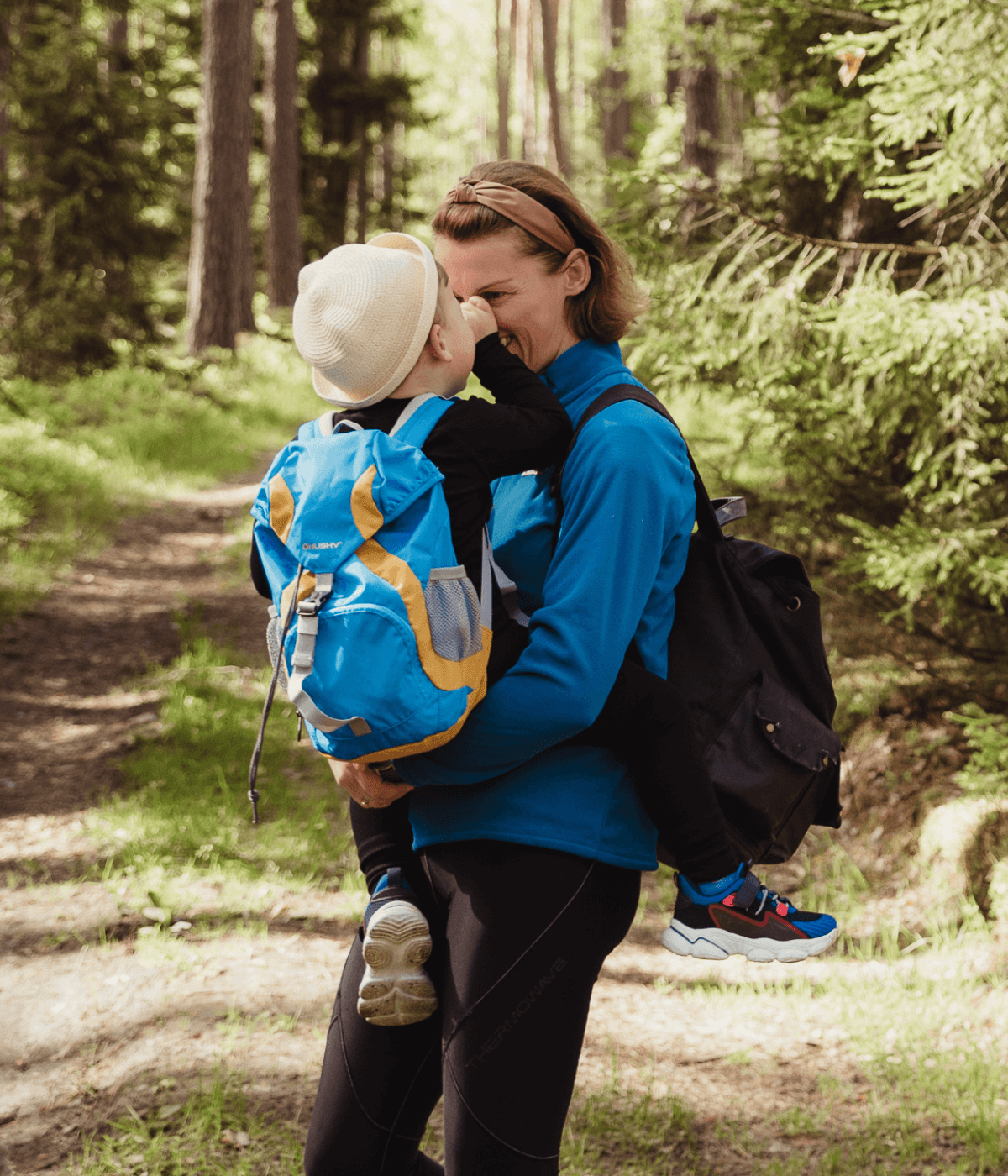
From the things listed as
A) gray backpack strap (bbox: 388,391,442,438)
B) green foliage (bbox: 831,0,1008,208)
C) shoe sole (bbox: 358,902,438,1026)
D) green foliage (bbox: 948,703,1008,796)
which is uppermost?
green foliage (bbox: 831,0,1008,208)

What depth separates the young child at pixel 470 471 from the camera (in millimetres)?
1674

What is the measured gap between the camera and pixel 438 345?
68.3 inches

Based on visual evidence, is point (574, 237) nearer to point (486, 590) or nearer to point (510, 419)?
point (510, 419)

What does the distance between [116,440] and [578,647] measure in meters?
10.3

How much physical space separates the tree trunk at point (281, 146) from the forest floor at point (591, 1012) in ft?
48.2

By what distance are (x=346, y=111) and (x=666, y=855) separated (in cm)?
2206

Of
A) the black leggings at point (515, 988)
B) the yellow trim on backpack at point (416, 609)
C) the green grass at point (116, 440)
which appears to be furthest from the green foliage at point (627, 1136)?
the green grass at point (116, 440)

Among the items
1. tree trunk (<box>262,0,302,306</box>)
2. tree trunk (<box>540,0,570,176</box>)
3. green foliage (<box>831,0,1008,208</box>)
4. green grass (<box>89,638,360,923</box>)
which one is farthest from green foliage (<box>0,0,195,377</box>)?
green foliage (<box>831,0,1008,208</box>)

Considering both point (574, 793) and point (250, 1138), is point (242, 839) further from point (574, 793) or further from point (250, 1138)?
point (574, 793)

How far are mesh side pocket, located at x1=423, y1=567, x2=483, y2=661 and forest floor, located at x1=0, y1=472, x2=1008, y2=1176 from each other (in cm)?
209

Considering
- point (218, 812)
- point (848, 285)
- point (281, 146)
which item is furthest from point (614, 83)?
point (218, 812)

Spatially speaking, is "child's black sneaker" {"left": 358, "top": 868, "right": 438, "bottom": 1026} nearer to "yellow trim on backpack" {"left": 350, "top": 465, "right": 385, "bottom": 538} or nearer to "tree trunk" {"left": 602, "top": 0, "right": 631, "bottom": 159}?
"yellow trim on backpack" {"left": 350, "top": 465, "right": 385, "bottom": 538}

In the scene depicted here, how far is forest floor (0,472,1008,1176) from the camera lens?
306 centimetres

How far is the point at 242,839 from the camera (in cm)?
475
